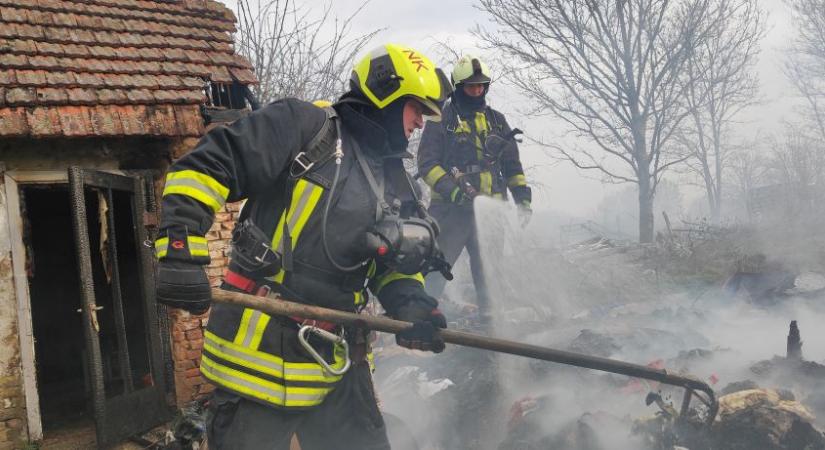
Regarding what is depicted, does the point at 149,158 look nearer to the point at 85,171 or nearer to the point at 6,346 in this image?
the point at 85,171

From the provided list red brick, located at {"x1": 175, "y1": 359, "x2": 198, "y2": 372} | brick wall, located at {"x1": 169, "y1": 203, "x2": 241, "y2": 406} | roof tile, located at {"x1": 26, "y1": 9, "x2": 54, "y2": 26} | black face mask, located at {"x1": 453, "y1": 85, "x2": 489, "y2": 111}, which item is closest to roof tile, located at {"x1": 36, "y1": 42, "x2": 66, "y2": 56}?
roof tile, located at {"x1": 26, "y1": 9, "x2": 54, "y2": 26}

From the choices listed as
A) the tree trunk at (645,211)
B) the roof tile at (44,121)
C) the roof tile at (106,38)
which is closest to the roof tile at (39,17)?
the roof tile at (106,38)

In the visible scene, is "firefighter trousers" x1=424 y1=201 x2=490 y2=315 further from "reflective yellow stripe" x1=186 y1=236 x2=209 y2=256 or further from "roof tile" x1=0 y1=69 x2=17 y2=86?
"reflective yellow stripe" x1=186 y1=236 x2=209 y2=256

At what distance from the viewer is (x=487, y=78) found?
19.4 ft

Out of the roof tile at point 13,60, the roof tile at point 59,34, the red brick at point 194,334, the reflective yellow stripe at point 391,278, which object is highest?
the roof tile at point 59,34

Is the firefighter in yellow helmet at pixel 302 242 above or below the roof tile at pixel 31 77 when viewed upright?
below

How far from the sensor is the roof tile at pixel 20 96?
4852 mm

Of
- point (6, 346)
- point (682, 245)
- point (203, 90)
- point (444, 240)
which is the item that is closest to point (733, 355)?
point (444, 240)

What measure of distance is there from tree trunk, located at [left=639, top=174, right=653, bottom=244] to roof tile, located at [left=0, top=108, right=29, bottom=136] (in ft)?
43.2

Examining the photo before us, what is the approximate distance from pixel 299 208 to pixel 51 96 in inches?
147

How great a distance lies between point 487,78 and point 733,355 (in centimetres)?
336

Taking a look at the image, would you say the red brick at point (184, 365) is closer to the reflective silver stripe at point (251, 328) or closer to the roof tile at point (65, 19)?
the roof tile at point (65, 19)

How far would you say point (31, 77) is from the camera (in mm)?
5094

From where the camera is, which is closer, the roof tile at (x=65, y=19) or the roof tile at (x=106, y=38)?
the roof tile at (x=65, y=19)
